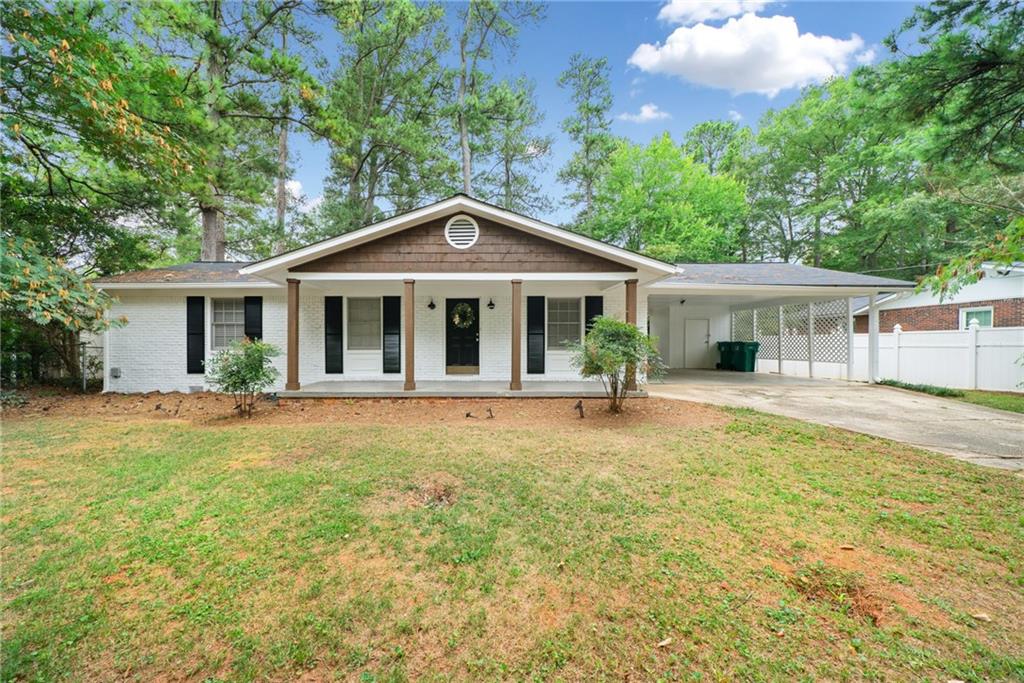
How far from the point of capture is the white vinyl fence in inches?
370

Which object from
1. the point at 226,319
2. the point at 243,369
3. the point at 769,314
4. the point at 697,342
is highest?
the point at 769,314

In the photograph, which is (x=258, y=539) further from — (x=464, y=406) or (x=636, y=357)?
(x=636, y=357)

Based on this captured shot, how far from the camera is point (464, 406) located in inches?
296

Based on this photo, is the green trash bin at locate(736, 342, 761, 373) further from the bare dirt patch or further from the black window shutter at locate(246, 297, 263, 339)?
the black window shutter at locate(246, 297, 263, 339)

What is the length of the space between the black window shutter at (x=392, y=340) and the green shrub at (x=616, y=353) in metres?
5.04

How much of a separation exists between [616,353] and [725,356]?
1067 centimetres

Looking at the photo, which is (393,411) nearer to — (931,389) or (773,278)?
(773,278)

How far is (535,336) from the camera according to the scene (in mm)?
10070

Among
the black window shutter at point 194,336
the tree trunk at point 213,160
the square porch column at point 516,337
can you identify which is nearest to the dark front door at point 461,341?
the square porch column at point 516,337

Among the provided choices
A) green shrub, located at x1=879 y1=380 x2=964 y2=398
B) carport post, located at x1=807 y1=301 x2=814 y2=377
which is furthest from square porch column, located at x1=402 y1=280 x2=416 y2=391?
carport post, located at x1=807 y1=301 x2=814 y2=377

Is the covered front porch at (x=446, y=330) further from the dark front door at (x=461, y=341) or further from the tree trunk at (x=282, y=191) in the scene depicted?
the tree trunk at (x=282, y=191)

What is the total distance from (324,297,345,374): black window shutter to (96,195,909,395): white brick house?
0.02 meters

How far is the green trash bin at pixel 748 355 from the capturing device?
1405 cm

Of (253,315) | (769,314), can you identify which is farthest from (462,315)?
(769,314)
